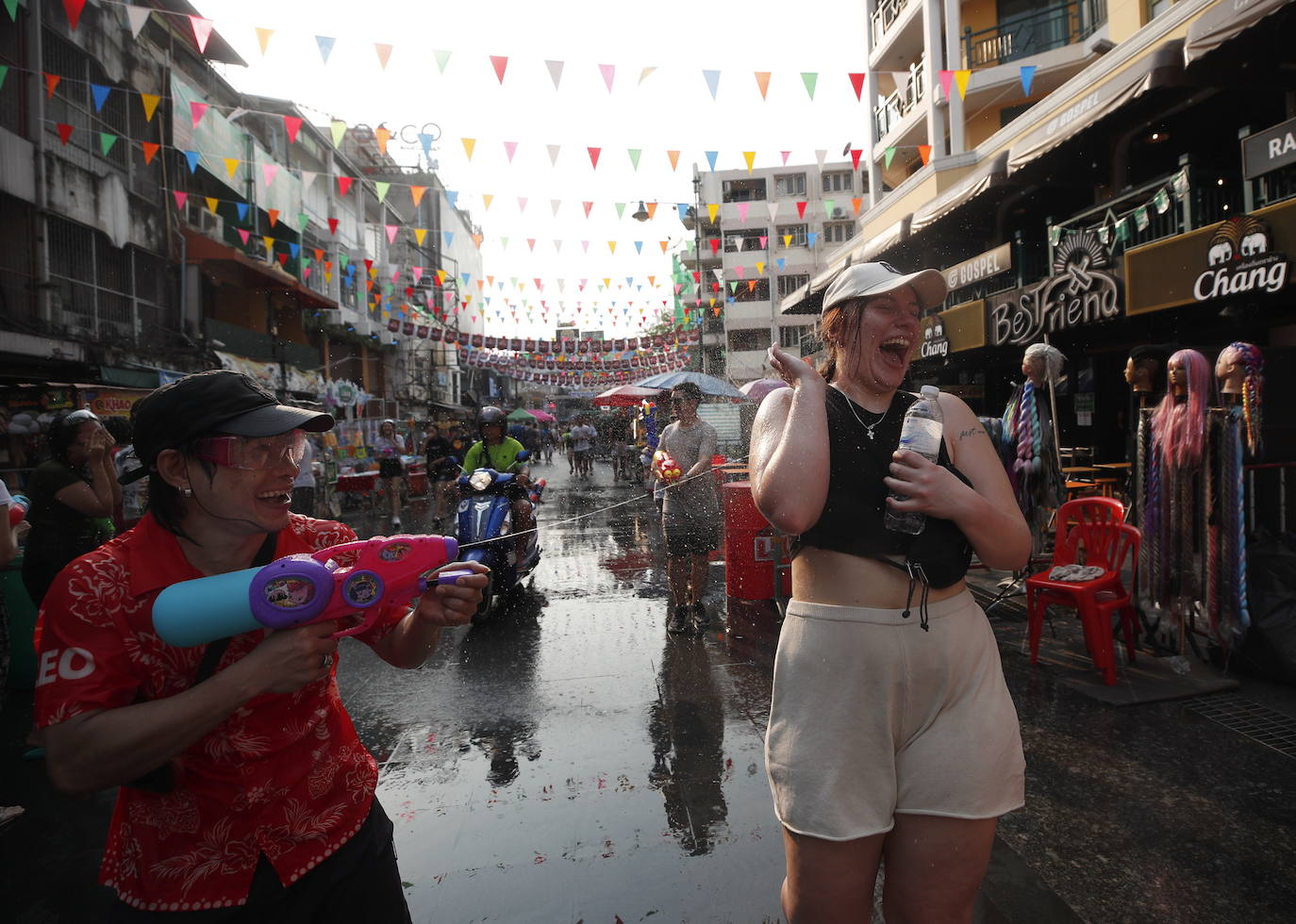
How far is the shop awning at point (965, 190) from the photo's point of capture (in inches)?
420

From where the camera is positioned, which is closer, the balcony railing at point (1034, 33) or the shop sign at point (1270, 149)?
the shop sign at point (1270, 149)

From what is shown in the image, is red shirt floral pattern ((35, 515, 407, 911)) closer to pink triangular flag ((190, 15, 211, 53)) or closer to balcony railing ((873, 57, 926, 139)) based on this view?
pink triangular flag ((190, 15, 211, 53))

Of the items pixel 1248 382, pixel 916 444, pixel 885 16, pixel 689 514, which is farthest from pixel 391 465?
pixel 885 16

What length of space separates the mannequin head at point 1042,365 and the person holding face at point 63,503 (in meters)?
6.19

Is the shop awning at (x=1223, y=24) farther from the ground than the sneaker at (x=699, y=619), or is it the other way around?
the shop awning at (x=1223, y=24)

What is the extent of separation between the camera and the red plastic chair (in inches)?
160

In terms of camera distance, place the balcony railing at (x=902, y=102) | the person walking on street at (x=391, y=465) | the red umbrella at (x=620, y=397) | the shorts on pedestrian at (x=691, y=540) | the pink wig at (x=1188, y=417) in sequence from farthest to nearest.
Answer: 1. the balcony railing at (x=902, y=102)
2. the red umbrella at (x=620, y=397)
3. the person walking on street at (x=391, y=465)
4. the shorts on pedestrian at (x=691, y=540)
5. the pink wig at (x=1188, y=417)

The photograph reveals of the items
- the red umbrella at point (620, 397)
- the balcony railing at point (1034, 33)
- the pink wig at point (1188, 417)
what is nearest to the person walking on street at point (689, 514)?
the pink wig at point (1188, 417)

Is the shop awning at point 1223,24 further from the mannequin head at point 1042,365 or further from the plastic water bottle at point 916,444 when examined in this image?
the plastic water bottle at point 916,444

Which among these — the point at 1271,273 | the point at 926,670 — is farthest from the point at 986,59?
the point at 926,670

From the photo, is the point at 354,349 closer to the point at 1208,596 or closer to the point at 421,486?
the point at 421,486

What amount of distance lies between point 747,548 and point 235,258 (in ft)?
55.3

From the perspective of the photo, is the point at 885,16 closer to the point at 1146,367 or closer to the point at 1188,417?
the point at 1146,367

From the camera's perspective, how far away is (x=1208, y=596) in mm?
4098
